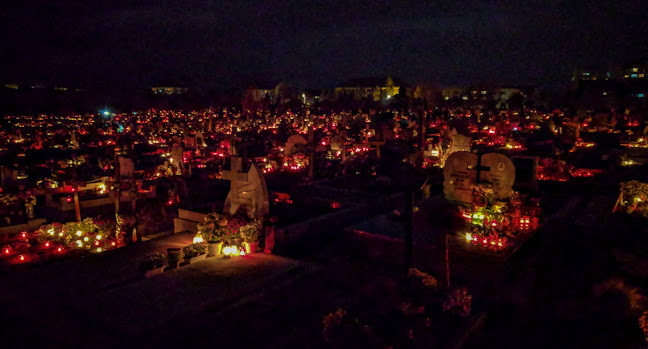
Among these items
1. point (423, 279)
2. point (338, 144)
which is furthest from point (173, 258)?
point (338, 144)

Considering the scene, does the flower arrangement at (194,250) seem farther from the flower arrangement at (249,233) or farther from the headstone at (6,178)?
the headstone at (6,178)

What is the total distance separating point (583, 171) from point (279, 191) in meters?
10.4

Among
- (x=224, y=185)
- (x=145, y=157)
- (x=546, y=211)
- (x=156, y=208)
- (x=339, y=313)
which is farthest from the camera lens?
(x=145, y=157)

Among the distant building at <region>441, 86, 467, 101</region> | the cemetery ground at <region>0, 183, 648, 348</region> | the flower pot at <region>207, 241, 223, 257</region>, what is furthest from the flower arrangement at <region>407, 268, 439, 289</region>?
the distant building at <region>441, 86, 467, 101</region>

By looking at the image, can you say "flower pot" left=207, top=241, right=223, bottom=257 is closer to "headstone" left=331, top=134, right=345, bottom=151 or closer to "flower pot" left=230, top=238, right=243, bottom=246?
"flower pot" left=230, top=238, right=243, bottom=246

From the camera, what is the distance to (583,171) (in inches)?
612

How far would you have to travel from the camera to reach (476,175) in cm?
1134

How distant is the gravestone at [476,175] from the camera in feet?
35.7

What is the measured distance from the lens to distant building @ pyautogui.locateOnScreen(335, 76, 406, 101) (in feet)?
330

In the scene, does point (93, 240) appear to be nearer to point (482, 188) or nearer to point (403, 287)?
point (403, 287)

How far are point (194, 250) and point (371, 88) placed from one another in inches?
3843

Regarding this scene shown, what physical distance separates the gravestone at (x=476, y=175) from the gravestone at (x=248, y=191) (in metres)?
4.80

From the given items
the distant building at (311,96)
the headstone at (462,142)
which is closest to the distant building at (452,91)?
the distant building at (311,96)

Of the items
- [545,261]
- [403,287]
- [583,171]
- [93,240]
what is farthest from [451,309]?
[583,171]
